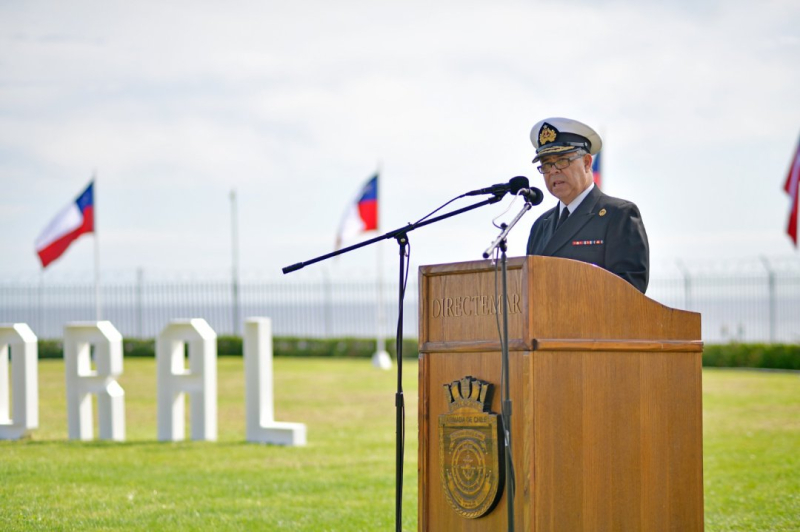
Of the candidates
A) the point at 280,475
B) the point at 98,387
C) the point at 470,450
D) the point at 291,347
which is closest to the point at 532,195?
the point at 470,450

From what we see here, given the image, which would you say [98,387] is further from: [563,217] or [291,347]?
[291,347]

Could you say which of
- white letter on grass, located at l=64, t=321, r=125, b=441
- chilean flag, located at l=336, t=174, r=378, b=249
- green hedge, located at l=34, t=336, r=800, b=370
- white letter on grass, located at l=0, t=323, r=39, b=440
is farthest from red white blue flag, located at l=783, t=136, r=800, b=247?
white letter on grass, located at l=0, t=323, r=39, b=440

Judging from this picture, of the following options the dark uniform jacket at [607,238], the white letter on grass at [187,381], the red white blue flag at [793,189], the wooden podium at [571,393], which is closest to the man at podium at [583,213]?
the dark uniform jacket at [607,238]

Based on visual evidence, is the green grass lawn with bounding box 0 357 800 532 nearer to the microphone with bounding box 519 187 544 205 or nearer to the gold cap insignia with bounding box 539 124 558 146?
the gold cap insignia with bounding box 539 124 558 146

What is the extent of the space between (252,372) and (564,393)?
25.9 ft

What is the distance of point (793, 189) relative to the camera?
1722 cm

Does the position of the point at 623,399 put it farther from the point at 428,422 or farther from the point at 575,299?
the point at 428,422

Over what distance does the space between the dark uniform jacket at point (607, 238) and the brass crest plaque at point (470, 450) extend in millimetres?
845

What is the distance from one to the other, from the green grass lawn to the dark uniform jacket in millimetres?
2992

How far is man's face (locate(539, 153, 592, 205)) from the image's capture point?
183 inches

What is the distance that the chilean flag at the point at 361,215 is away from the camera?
78.5 feet

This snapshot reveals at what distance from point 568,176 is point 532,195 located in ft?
2.66

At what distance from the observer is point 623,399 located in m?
4.05

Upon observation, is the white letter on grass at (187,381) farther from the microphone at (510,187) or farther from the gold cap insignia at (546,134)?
the microphone at (510,187)
